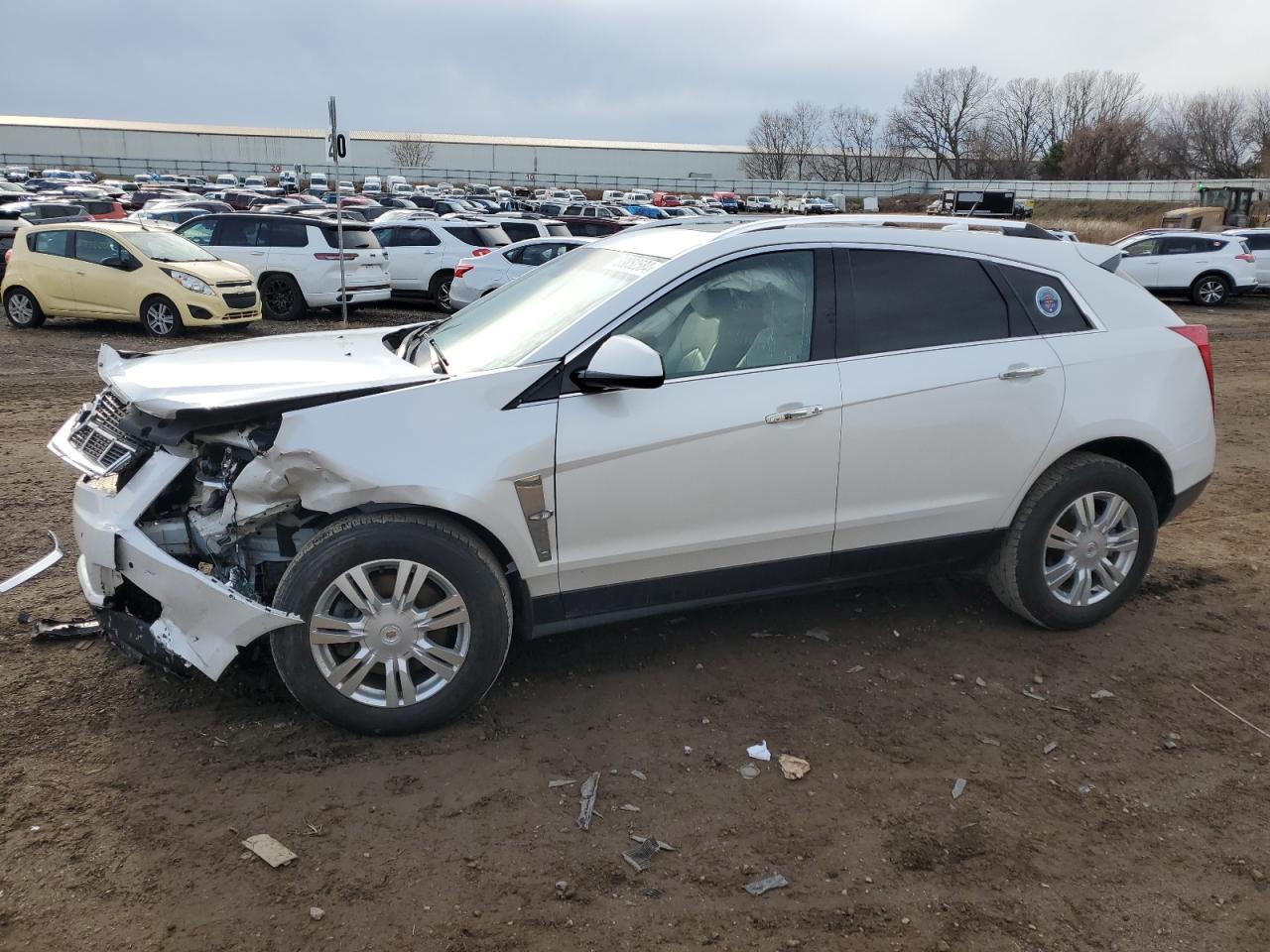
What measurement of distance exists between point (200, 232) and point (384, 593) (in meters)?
15.3

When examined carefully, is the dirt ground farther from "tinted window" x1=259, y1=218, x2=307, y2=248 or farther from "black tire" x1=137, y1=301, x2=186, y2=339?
"tinted window" x1=259, y1=218, x2=307, y2=248

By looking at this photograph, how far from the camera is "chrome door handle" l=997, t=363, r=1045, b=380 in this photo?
4273 millimetres

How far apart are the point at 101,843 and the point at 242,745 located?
1.98 ft

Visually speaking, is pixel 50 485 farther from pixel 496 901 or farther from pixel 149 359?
pixel 496 901

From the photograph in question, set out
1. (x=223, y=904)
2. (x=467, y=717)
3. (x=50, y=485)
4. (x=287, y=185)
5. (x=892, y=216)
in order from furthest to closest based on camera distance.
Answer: (x=287, y=185) → (x=50, y=485) → (x=892, y=216) → (x=467, y=717) → (x=223, y=904)

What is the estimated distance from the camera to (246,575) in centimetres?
370

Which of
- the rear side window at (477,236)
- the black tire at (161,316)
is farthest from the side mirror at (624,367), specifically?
the rear side window at (477,236)

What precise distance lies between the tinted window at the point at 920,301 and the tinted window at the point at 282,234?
14.0 m

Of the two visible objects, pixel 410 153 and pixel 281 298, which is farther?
pixel 410 153

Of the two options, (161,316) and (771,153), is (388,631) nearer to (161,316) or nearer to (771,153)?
(161,316)

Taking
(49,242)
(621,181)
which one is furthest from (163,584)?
(621,181)

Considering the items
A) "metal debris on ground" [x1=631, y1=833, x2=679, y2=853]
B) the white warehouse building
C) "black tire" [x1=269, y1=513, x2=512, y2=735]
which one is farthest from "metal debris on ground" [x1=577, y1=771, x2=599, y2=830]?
the white warehouse building

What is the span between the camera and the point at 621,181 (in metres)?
95.2

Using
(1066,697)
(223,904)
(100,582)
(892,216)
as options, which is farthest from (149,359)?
(1066,697)
